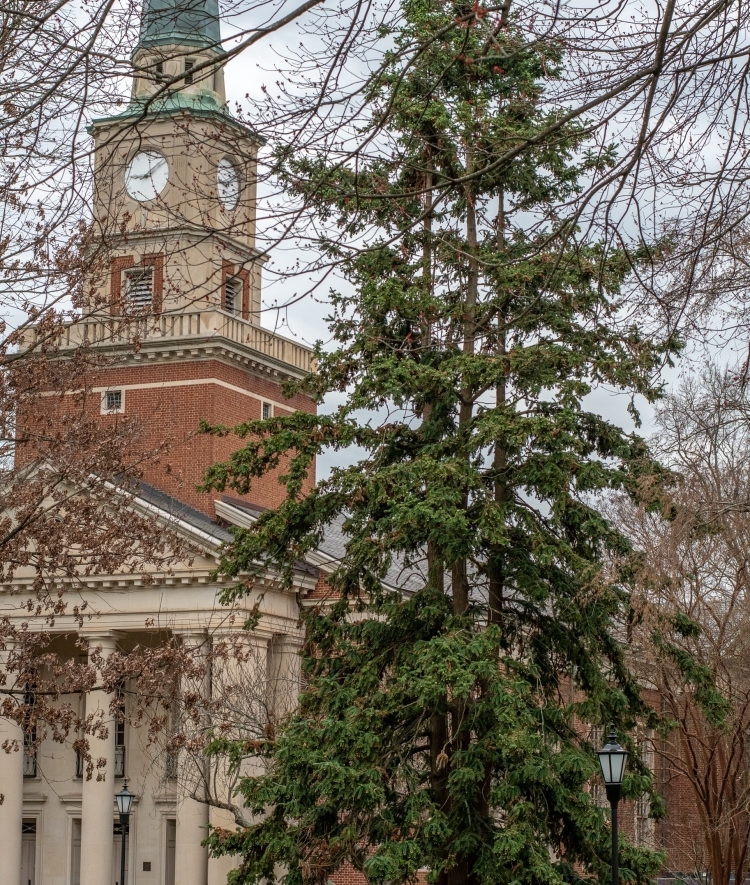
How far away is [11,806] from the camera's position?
3622cm

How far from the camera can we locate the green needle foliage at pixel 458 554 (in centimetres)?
1956

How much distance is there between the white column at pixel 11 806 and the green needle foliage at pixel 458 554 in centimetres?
1566

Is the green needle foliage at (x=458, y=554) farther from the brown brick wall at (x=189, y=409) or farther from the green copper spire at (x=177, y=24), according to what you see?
the brown brick wall at (x=189, y=409)

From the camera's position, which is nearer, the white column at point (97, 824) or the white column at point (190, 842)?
the white column at point (190, 842)

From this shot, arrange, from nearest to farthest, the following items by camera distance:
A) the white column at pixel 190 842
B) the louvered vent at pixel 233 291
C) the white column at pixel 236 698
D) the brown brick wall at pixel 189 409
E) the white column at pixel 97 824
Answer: the louvered vent at pixel 233 291 < the white column at pixel 236 698 < the white column at pixel 190 842 < the white column at pixel 97 824 < the brown brick wall at pixel 189 409

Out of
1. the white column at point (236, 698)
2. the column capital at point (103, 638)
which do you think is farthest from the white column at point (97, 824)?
the white column at point (236, 698)

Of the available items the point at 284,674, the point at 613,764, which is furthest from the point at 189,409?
the point at 613,764

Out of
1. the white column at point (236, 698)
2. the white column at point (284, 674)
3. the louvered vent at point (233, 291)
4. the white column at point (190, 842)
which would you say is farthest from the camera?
the white column at point (190, 842)

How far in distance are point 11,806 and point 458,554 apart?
2014cm

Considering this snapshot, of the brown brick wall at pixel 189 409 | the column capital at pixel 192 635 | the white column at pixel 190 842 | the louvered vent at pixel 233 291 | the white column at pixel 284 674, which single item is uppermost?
the brown brick wall at pixel 189 409

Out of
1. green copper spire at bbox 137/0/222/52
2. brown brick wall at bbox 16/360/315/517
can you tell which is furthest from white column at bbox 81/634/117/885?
green copper spire at bbox 137/0/222/52

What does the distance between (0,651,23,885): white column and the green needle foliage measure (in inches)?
616

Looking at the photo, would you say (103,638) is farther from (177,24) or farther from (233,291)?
(177,24)

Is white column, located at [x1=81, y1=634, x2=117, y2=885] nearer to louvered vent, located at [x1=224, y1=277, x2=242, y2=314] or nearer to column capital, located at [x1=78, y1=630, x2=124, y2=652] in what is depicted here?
column capital, located at [x1=78, y1=630, x2=124, y2=652]
